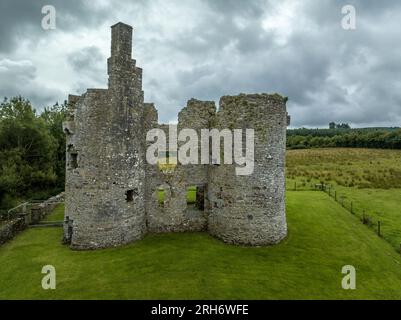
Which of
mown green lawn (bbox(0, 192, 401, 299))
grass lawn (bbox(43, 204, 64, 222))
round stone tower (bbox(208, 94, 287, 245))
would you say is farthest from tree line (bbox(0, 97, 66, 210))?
round stone tower (bbox(208, 94, 287, 245))

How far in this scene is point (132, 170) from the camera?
50.3 ft

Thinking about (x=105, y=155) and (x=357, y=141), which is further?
(x=357, y=141)

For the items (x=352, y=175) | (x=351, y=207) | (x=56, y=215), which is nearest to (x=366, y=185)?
(x=352, y=175)

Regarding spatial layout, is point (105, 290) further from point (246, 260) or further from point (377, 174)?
point (377, 174)

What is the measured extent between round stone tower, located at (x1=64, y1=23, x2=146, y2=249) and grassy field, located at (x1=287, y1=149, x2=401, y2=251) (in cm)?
1462

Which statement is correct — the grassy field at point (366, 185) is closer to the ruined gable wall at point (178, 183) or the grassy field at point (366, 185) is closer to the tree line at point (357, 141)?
the ruined gable wall at point (178, 183)

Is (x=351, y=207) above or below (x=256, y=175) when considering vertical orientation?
below

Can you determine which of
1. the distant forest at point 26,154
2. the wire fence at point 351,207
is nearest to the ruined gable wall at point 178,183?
the wire fence at point 351,207

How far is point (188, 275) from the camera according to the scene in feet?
39.6

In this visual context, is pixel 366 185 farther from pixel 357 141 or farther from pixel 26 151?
pixel 357 141

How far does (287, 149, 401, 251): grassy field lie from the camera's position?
846 inches

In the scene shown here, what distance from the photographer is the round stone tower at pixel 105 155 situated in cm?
1452

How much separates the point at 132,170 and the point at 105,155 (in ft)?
4.93

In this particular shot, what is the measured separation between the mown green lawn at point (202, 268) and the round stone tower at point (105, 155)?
1120 millimetres
